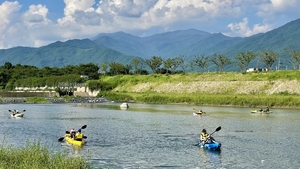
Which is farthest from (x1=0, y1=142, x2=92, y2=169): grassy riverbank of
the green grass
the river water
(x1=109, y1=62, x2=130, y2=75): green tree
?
(x1=109, y1=62, x2=130, y2=75): green tree

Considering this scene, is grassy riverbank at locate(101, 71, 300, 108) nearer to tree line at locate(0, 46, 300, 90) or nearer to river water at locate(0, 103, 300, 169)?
tree line at locate(0, 46, 300, 90)

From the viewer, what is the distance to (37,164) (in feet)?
67.1

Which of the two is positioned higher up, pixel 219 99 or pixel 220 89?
pixel 220 89

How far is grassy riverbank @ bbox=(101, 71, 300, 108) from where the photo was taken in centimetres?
9014

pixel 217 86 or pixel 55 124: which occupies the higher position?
pixel 217 86

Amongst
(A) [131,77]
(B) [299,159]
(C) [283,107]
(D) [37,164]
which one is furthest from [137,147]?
(A) [131,77]

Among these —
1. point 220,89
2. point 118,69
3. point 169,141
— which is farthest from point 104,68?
point 169,141

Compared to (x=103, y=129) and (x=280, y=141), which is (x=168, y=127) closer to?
(x=103, y=129)

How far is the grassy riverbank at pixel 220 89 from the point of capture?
3549 inches

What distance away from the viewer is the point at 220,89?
108812 mm

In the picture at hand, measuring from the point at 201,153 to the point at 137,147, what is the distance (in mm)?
5447

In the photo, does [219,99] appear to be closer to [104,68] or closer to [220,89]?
[220,89]

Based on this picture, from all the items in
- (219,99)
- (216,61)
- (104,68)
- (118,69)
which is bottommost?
(219,99)

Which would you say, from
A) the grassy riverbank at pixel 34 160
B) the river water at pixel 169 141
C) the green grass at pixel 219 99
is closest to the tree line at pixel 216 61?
the green grass at pixel 219 99
